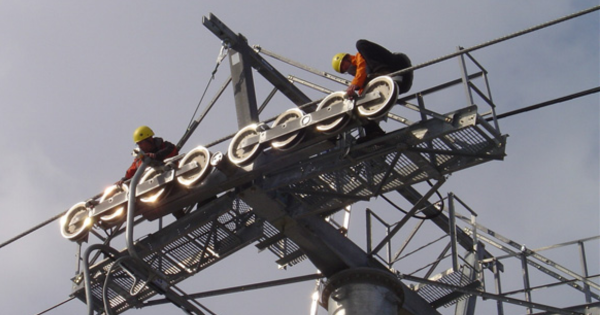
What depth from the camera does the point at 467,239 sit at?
22672mm

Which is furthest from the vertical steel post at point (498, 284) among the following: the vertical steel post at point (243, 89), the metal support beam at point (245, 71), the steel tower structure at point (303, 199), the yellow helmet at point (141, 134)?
the yellow helmet at point (141, 134)

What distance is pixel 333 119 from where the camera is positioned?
53.6 feet

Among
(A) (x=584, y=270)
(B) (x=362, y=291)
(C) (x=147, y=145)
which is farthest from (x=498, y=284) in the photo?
(C) (x=147, y=145)

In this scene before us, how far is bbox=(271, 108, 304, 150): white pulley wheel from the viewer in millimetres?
16672

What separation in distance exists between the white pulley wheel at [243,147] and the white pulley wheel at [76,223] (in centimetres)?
336

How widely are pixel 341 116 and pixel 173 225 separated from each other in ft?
13.7

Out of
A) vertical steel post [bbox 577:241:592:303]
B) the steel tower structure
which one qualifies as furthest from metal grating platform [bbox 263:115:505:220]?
vertical steel post [bbox 577:241:592:303]

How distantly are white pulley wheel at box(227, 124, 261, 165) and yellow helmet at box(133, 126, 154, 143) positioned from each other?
3429 mm

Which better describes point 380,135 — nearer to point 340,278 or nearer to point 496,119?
point 496,119

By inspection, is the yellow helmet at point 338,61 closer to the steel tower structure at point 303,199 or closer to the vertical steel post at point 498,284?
the steel tower structure at point 303,199

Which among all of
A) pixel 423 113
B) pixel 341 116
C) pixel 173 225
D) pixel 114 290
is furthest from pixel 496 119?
pixel 114 290

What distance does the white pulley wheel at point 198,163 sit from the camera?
17.6 meters

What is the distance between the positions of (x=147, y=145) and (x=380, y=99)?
5890 mm

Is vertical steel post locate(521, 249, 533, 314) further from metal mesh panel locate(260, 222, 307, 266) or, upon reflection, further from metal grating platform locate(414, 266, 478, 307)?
metal mesh panel locate(260, 222, 307, 266)
